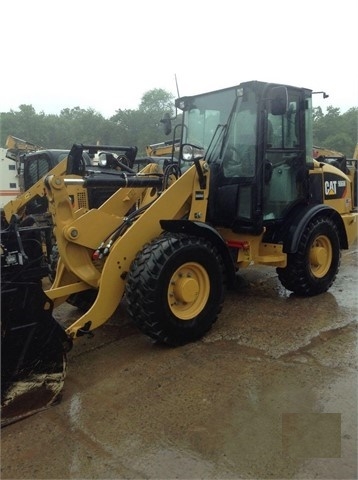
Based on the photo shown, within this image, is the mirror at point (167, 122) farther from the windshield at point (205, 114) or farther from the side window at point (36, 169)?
the side window at point (36, 169)

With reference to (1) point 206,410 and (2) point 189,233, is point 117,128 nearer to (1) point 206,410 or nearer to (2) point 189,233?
(2) point 189,233

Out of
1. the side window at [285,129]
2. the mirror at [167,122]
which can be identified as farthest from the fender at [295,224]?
the mirror at [167,122]

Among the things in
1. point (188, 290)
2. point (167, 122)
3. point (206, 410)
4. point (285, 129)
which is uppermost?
point (167, 122)

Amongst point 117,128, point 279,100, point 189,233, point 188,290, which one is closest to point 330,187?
point 279,100

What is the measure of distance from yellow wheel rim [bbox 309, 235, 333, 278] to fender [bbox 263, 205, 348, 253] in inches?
12.9

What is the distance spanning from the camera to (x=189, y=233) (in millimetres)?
4020

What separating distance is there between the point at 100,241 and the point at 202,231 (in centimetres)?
93

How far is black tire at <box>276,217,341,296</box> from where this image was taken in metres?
5.02

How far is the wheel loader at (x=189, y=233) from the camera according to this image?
302 centimetres

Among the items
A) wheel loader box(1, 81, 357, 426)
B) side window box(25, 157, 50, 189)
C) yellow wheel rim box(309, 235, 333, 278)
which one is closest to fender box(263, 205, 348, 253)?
wheel loader box(1, 81, 357, 426)

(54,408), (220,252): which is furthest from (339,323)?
(54,408)

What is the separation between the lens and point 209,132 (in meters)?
4.93

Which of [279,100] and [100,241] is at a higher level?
[279,100]

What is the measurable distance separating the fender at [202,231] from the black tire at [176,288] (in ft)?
0.28
